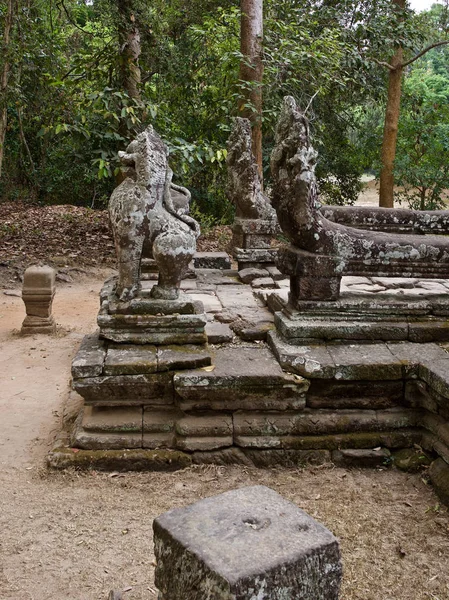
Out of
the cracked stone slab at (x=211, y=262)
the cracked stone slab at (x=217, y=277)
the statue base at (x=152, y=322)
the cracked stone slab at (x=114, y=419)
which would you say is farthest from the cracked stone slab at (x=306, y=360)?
the cracked stone slab at (x=211, y=262)

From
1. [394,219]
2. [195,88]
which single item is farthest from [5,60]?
[394,219]

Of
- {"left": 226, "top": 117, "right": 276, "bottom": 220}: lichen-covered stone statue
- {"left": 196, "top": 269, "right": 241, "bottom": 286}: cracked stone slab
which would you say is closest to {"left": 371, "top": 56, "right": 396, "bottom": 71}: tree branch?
{"left": 226, "top": 117, "right": 276, "bottom": 220}: lichen-covered stone statue

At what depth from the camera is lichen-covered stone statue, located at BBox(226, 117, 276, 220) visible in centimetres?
749

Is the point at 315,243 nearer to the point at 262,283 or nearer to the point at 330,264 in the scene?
the point at 330,264

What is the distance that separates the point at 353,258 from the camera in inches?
179

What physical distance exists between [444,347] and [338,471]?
131cm

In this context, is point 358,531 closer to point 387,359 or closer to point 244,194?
point 387,359

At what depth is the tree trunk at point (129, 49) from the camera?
972 centimetres

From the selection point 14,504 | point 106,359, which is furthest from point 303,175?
point 14,504

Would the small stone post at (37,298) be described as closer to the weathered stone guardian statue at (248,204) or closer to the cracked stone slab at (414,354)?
Result: the weathered stone guardian statue at (248,204)

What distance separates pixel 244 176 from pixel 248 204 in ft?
1.17

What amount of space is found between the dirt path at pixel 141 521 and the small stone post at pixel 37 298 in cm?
234

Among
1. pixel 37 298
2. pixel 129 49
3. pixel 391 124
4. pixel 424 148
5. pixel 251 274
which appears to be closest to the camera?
pixel 37 298

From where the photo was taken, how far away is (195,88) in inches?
485
